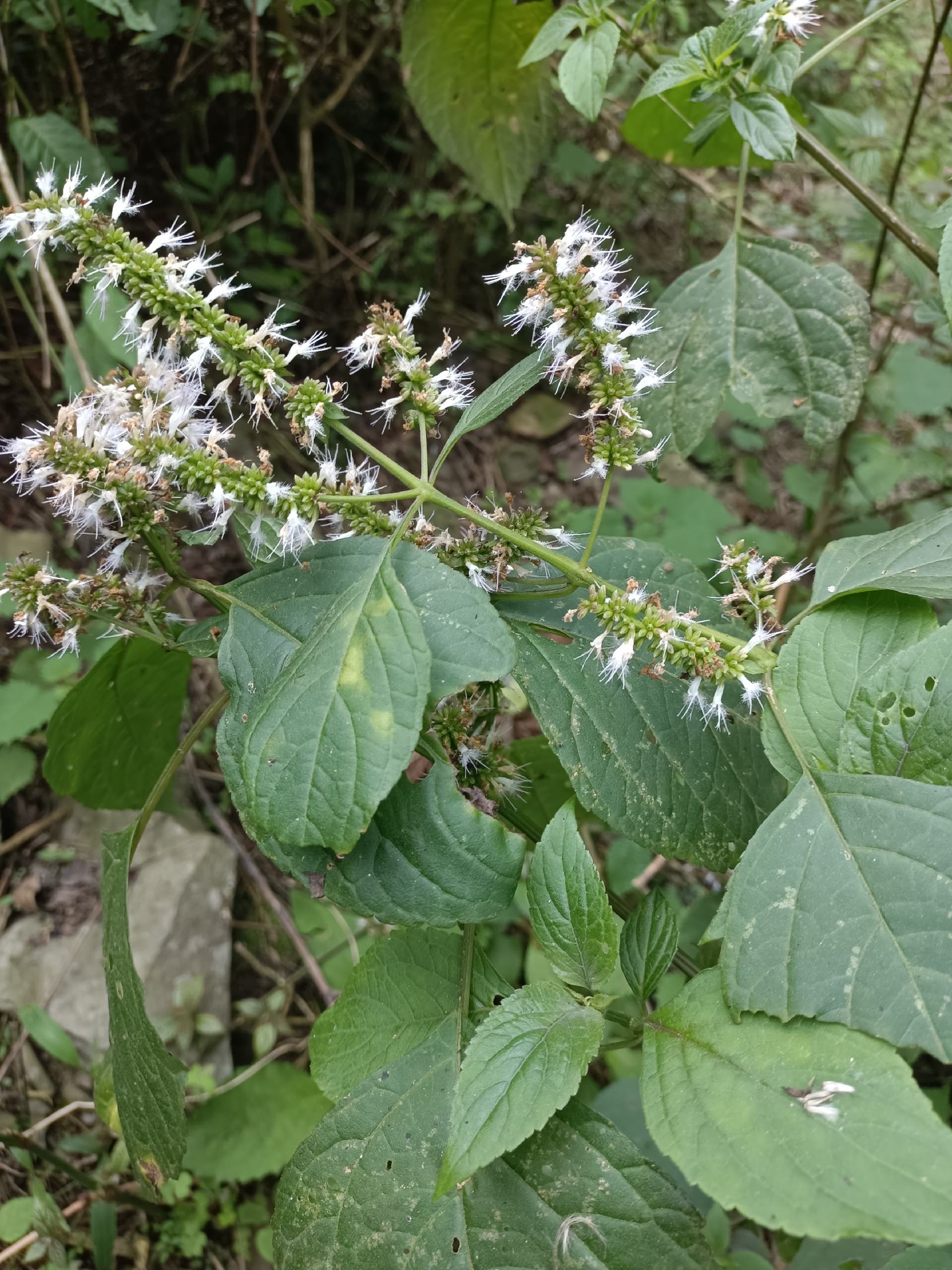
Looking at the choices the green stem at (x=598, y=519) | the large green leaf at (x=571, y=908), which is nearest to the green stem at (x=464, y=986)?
the large green leaf at (x=571, y=908)

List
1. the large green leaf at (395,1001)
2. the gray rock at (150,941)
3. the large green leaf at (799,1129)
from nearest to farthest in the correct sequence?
1. the large green leaf at (799,1129)
2. the large green leaf at (395,1001)
3. the gray rock at (150,941)

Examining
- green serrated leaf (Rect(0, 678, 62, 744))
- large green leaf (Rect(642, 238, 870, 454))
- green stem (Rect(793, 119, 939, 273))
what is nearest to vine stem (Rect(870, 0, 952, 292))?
green stem (Rect(793, 119, 939, 273))

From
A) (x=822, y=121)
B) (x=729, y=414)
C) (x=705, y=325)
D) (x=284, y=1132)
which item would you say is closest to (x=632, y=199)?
(x=729, y=414)

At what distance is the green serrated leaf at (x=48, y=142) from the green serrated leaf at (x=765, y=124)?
1472mm

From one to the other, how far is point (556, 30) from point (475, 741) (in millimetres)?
1070

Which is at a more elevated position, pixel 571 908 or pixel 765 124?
pixel 765 124

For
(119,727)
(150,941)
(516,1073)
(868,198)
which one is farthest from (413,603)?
(150,941)

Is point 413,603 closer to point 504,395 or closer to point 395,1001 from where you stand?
point 504,395

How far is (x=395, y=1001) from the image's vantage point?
1.11 meters

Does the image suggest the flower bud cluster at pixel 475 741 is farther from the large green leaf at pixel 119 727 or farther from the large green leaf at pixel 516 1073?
the large green leaf at pixel 119 727

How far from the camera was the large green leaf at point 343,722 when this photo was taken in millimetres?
792

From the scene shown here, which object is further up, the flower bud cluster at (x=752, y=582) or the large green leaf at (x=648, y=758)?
the flower bud cluster at (x=752, y=582)

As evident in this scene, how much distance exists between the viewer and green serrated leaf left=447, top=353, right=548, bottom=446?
95cm

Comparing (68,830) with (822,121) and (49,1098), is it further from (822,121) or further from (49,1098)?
(822,121)
